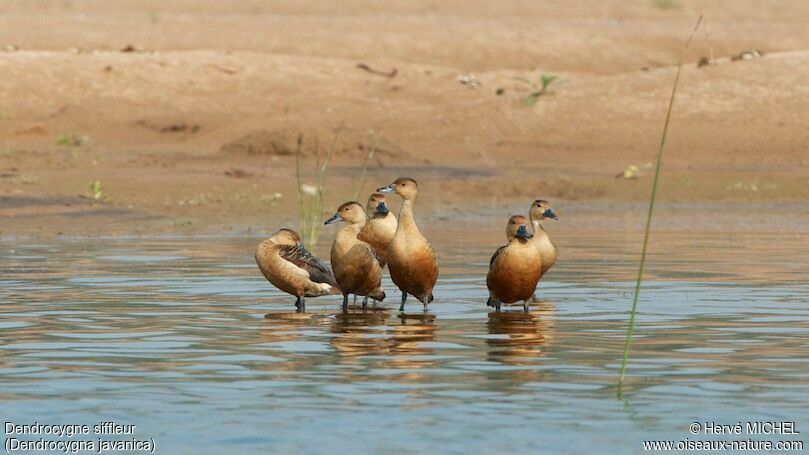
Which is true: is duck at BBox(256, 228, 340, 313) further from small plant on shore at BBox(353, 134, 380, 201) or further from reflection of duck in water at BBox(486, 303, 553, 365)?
small plant on shore at BBox(353, 134, 380, 201)

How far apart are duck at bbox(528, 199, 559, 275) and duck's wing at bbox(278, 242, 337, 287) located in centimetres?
195

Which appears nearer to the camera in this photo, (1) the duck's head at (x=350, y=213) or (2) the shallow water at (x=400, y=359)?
(2) the shallow water at (x=400, y=359)

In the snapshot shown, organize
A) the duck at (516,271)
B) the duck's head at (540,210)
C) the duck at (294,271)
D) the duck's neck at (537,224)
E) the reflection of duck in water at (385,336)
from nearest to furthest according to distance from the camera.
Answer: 1. the reflection of duck in water at (385,336)
2. the duck at (516,271)
3. the duck at (294,271)
4. the duck's head at (540,210)
5. the duck's neck at (537,224)

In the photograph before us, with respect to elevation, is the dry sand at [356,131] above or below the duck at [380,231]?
above

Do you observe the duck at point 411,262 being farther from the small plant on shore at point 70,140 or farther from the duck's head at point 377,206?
the small plant on shore at point 70,140

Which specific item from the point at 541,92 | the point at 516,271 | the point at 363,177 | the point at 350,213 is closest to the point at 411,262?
the point at 516,271

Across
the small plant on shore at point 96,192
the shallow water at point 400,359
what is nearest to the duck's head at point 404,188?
the shallow water at point 400,359

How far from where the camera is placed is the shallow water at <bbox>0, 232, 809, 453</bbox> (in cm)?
820

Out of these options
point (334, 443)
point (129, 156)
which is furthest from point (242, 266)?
point (129, 156)

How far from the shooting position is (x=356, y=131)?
A: 27.3 m

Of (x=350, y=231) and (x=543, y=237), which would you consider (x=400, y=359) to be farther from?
(x=543, y=237)

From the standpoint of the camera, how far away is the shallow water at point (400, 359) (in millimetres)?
8195

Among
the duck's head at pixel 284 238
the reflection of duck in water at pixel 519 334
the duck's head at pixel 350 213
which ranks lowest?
the reflection of duck in water at pixel 519 334

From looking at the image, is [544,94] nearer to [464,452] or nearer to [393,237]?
[393,237]
